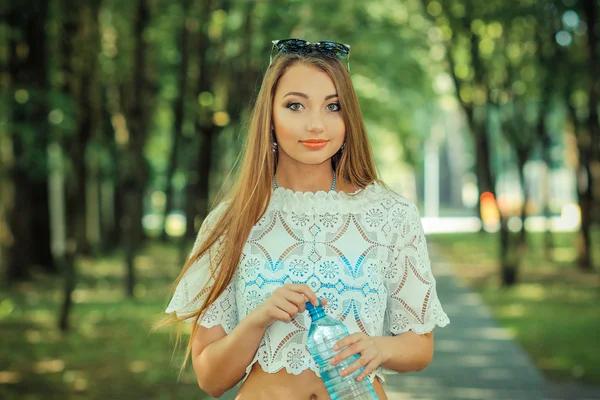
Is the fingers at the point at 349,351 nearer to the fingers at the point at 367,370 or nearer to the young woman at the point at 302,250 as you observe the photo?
the fingers at the point at 367,370

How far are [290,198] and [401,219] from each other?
0.36m

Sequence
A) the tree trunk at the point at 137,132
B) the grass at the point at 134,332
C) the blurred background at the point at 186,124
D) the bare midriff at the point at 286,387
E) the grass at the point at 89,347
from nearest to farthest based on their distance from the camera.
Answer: the bare midriff at the point at 286,387 → the grass at the point at 89,347 → the grass at the point at 134,332 → the blurred background at the point at 186,124 → the tree trunk at the point at 137,132

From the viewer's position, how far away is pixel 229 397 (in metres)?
8.13

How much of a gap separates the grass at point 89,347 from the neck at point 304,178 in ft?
9.15

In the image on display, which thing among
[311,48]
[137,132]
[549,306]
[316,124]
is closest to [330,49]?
[311,48]

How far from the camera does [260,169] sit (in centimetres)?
294

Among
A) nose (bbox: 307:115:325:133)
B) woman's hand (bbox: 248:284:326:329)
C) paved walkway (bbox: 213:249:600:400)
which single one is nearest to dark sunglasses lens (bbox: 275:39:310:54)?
nose (bbox: 307:115:325:133)

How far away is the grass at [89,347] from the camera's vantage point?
8.88 m

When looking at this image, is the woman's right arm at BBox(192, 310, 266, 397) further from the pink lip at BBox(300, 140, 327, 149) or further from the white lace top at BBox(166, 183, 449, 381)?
the pink lip at BBox(300, 140, 327, 149)

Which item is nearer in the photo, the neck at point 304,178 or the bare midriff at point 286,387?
the bare midriff at point 286,387

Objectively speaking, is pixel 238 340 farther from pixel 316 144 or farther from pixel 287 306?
pixel 316 144

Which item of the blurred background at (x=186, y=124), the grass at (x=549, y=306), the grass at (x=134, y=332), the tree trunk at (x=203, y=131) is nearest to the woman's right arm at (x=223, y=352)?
the grass at (x=134, y=332)

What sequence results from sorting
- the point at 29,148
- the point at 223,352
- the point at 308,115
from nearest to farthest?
the point at 223,352 < the point at 308,115 < the point at 29,148

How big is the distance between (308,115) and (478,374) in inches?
276
